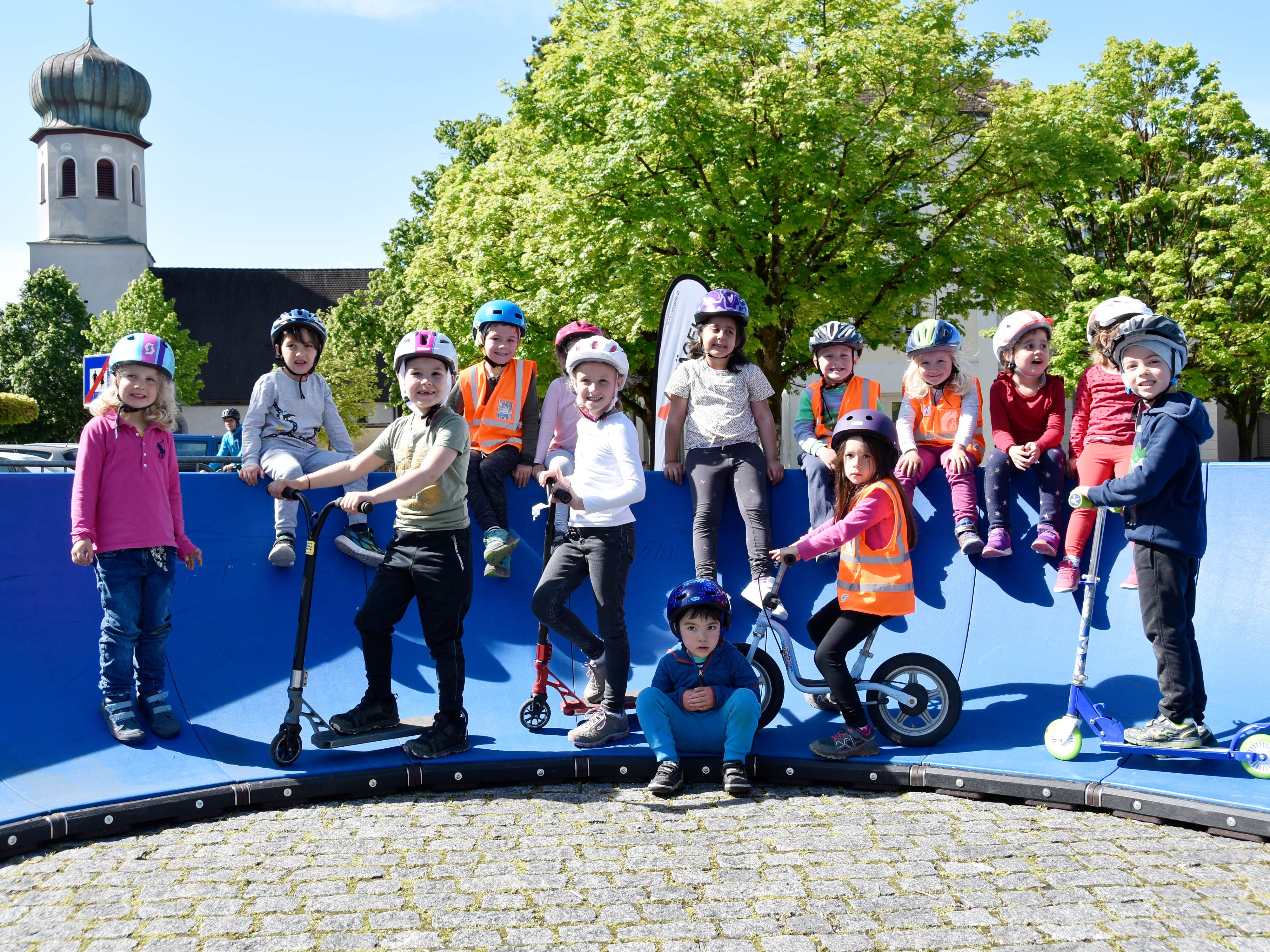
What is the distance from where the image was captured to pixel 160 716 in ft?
17.0

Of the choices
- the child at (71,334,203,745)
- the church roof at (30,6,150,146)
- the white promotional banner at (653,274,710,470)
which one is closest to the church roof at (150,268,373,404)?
the church roof at (30,6,150,146)

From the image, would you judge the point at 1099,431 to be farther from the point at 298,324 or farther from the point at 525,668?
the point at 298,324

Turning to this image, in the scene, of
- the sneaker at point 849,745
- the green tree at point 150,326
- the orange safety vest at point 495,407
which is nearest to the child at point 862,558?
the sneaker at point 849,745

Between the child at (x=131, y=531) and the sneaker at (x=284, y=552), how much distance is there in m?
0.73

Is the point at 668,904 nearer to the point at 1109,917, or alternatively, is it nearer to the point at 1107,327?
the point at 1109,917

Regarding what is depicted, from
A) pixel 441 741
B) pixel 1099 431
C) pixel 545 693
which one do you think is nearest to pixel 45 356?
pixel 545 693

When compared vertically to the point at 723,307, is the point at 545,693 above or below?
below

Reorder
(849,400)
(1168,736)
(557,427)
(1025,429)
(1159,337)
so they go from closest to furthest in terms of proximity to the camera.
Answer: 1. (1168,736)
2. (1159,337)
3. (1025,429)
4. (849,400)
5. (557,427)

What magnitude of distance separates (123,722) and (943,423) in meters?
5.03

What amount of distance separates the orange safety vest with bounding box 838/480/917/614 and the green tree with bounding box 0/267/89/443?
1895 inches

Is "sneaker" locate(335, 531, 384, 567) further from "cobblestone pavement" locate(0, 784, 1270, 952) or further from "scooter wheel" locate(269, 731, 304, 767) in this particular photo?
"cobblestone pavement" locate(0, 784, 1270, 952)

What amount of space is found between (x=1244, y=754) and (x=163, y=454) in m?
5.42

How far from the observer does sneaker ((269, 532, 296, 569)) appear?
6.16 meters

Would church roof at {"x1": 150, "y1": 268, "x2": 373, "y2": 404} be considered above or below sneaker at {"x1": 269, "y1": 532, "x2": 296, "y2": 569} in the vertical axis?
above
